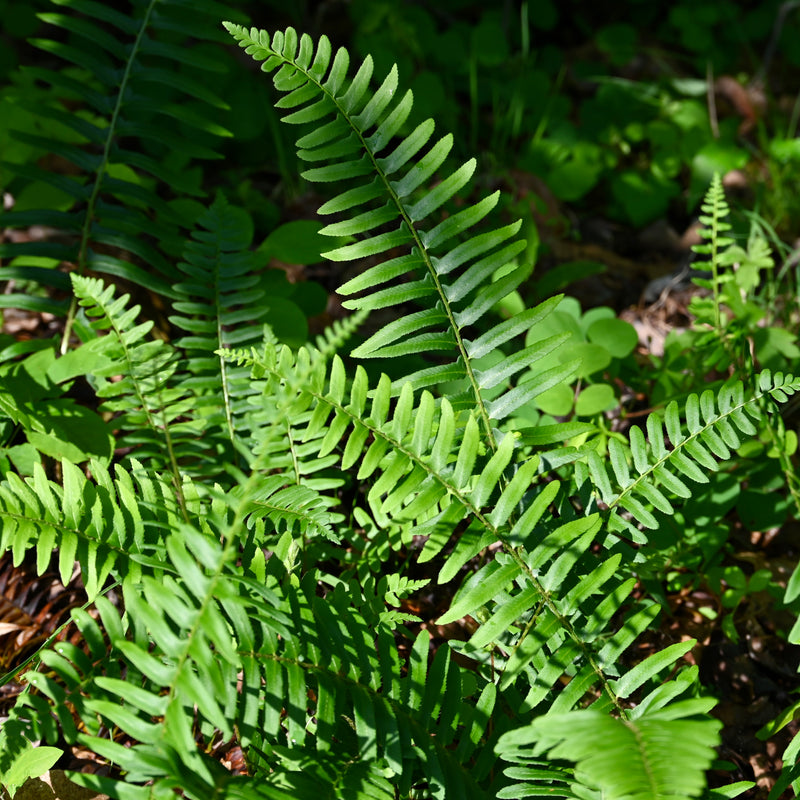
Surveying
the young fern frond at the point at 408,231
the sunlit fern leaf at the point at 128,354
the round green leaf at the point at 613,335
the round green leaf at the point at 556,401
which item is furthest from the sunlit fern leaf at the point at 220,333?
the round green leaf at the point at 613,335

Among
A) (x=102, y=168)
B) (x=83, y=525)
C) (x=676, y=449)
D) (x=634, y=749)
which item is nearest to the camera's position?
(x=634, y=749)

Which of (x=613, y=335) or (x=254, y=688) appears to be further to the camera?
(x=613, y=335)

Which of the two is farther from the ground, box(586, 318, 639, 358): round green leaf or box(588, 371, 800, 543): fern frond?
box(586, 318, 639, 358): round green leaf

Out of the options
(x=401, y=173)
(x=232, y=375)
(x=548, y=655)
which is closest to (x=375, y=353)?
(x=232, y=375)

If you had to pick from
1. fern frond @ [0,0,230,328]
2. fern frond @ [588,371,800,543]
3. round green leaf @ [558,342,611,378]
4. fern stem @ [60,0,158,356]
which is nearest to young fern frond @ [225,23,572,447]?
fern frond @ [588,371,800,543]

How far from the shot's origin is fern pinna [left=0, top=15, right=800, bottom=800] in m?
1.07

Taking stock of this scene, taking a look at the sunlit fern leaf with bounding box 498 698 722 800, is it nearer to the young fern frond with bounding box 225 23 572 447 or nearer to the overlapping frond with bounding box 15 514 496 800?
the overlapping frond with bounding box 15 514 496 800

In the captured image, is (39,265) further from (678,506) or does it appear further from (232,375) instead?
(678,506)

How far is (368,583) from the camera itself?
5.22ft

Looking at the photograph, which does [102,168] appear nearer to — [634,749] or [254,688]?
[254,688]

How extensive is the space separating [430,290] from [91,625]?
870mm

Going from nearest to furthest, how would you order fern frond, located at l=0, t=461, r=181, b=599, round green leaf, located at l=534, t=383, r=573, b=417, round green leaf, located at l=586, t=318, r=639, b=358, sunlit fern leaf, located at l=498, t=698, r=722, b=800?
1. sunlit fern leaf, located at l=498, t=698, r=722, b=800
2. fern frond, located at l=0, t=461, r=181, b=599
3. round green leaf, located at l=534, t=383, r=573, b=417
4. round green leaf, located at l=586, t=318, r=639, b=358

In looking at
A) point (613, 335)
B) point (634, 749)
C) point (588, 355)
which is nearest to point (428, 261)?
point (588, 355)

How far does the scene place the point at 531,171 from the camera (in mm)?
3486
